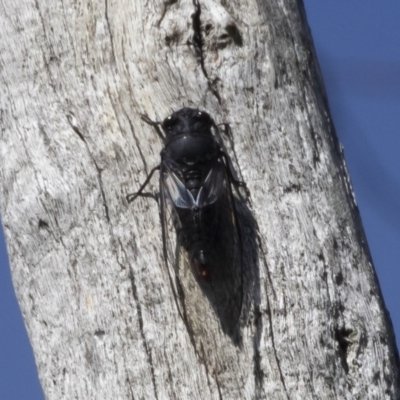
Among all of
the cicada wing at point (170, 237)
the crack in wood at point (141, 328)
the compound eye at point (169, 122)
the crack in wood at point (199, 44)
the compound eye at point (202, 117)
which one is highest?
the crack in wood at point (199, 44)

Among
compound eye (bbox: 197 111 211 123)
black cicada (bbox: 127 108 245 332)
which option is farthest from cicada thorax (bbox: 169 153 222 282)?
compound eye (bbox: 197 111 211 123)

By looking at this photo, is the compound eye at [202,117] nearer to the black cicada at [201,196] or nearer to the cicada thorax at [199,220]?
the black cicada at [201,196]

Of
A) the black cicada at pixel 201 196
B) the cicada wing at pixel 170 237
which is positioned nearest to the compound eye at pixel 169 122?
the black cicada at pixel 201 196

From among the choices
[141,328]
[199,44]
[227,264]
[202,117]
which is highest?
[199,44]

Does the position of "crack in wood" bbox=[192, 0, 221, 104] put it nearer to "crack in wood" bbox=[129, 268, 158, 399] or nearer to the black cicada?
the black cicada

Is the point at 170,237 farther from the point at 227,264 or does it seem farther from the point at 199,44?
the point at 199,44

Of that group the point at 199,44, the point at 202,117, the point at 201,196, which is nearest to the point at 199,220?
the point at 201,196
